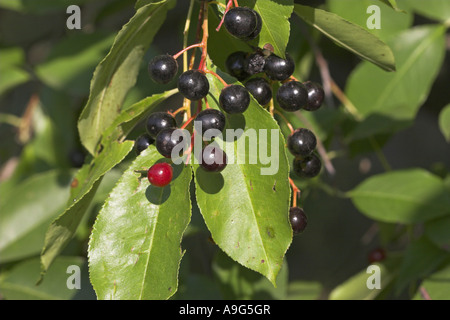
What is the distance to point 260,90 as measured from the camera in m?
1.15

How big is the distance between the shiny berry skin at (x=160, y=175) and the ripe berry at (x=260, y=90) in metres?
0.23

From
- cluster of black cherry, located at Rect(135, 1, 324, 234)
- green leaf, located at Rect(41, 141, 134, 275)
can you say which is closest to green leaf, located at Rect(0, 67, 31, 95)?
green leaf, located at Rect(41, 141, 134, 275)

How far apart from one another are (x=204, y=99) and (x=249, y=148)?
13 cm

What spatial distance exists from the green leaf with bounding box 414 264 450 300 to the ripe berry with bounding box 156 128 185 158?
3.16 feet

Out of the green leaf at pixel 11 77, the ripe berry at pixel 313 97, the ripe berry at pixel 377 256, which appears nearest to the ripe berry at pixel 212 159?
the ripe berry at pixel 313 97

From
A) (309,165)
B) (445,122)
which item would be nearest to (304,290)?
(445,122)

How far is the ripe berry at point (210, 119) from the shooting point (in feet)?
3.42

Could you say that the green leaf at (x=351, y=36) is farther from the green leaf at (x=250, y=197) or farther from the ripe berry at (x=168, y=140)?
the ripe berry at (x=168, y=140)

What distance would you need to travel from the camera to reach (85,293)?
5.75 feet

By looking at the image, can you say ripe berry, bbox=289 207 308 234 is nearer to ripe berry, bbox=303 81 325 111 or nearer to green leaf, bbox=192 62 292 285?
green leaf, bbox=192 62 292 285

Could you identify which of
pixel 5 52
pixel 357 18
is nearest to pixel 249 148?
pixel 357 18

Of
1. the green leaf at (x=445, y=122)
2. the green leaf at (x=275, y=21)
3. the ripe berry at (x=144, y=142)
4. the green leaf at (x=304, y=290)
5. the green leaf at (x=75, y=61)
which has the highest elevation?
the green leaf at (x=275, y=21)

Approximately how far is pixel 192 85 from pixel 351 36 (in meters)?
0.41

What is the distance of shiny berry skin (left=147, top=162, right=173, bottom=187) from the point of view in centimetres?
107
